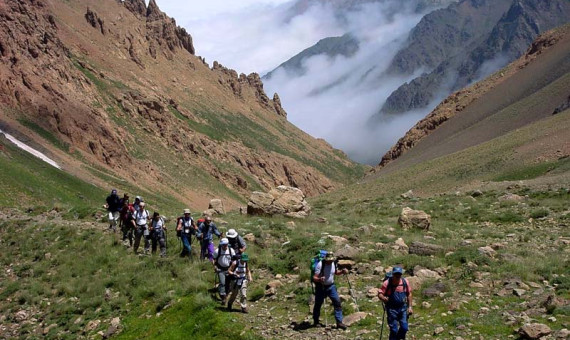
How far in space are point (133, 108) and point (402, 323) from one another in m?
86.9

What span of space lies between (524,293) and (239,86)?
189 m

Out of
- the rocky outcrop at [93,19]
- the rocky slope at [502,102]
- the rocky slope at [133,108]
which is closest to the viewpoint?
the rocky slope at [133,108]

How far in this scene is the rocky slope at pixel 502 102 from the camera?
252 ft

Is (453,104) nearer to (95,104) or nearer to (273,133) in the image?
(95,104)

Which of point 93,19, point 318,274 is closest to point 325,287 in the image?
point 318,274

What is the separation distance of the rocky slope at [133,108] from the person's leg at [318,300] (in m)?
46.3

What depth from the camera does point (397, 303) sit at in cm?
1075

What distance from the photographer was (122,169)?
67.0 metres

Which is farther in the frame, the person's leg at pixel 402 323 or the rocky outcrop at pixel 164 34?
the rocky outcrop at pixel 164 34

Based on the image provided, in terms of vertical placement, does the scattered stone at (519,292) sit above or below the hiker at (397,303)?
above

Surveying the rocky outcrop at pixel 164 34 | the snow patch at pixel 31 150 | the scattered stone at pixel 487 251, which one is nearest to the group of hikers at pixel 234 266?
the scattered stone at pixel 487 251

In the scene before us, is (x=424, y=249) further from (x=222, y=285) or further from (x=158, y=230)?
(x=158, y=230)

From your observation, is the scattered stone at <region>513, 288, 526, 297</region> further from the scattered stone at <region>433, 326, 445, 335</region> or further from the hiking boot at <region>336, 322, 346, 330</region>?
the hiking boot at <region>336, 322, 346, 330</region>

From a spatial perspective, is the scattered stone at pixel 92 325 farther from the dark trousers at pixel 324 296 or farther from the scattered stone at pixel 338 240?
the scattered stone at pixel 338 240
